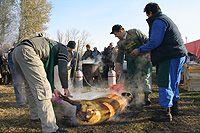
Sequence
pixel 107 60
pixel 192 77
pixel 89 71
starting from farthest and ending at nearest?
pixel 107 60 → pixel 89 71 → pixel 192 77

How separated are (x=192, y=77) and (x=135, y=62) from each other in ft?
10.9

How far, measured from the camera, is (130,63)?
158 inches

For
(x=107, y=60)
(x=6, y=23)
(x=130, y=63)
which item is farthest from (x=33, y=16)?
(x=130, y=63)

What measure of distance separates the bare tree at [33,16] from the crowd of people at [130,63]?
15634 millimetres

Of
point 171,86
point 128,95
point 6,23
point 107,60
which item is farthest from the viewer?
point 6,23

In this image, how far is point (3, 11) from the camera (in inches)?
578

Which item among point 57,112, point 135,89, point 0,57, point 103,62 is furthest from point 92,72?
point 0,57

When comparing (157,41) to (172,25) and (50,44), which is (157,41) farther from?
(50,44)

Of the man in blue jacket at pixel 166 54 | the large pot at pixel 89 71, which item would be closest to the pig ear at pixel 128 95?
the man in blue jacket at pixel 166 54

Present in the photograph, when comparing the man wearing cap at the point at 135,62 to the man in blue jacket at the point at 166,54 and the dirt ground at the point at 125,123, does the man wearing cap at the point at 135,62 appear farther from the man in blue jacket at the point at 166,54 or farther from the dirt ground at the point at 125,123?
the man in blue jacket at the point at 166,54

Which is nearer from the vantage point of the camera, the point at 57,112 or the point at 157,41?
the point at 157,41

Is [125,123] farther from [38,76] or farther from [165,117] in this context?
[38,76]

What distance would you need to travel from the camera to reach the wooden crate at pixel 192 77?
18.5ft

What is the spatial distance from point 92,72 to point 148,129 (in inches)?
205
